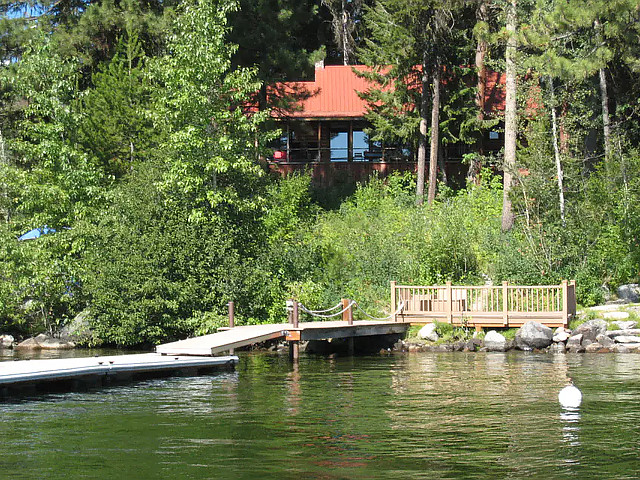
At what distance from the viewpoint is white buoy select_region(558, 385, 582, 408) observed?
54.6 ft

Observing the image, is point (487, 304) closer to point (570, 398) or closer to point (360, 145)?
point (570, 398)

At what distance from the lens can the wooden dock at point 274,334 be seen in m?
22.8

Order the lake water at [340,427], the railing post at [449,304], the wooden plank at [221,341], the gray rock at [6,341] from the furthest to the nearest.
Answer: the gray rock at [6,341]
the railing post at [449,304]
the wooden plank at [221,341]
the lake water at [340,427]

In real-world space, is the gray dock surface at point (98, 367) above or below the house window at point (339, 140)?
below

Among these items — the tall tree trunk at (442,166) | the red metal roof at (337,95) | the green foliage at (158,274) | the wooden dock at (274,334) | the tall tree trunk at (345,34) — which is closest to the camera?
the wooden dock at (274,334)

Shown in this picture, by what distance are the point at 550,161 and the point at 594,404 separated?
54.6 ft

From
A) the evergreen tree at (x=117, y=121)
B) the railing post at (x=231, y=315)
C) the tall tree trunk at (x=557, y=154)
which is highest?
the evergreen tree at (x=117, y=121)

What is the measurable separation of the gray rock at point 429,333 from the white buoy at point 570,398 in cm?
1039

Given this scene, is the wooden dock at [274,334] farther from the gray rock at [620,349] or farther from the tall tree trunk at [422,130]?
the tall tree trunk at [422,130]

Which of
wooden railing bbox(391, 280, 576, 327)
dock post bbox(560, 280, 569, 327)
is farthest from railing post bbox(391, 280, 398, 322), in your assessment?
dock post bbox(560, 280, 569, 327)

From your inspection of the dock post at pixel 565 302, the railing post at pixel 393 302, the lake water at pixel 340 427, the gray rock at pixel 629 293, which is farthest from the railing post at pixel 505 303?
the gray rock at pixel 629 293

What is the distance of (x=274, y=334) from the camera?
24.3 m

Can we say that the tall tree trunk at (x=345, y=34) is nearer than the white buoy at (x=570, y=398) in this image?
No

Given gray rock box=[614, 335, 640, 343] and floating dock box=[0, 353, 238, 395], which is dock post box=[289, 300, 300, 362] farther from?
gray rock box=[614, 335, 640, 343]
